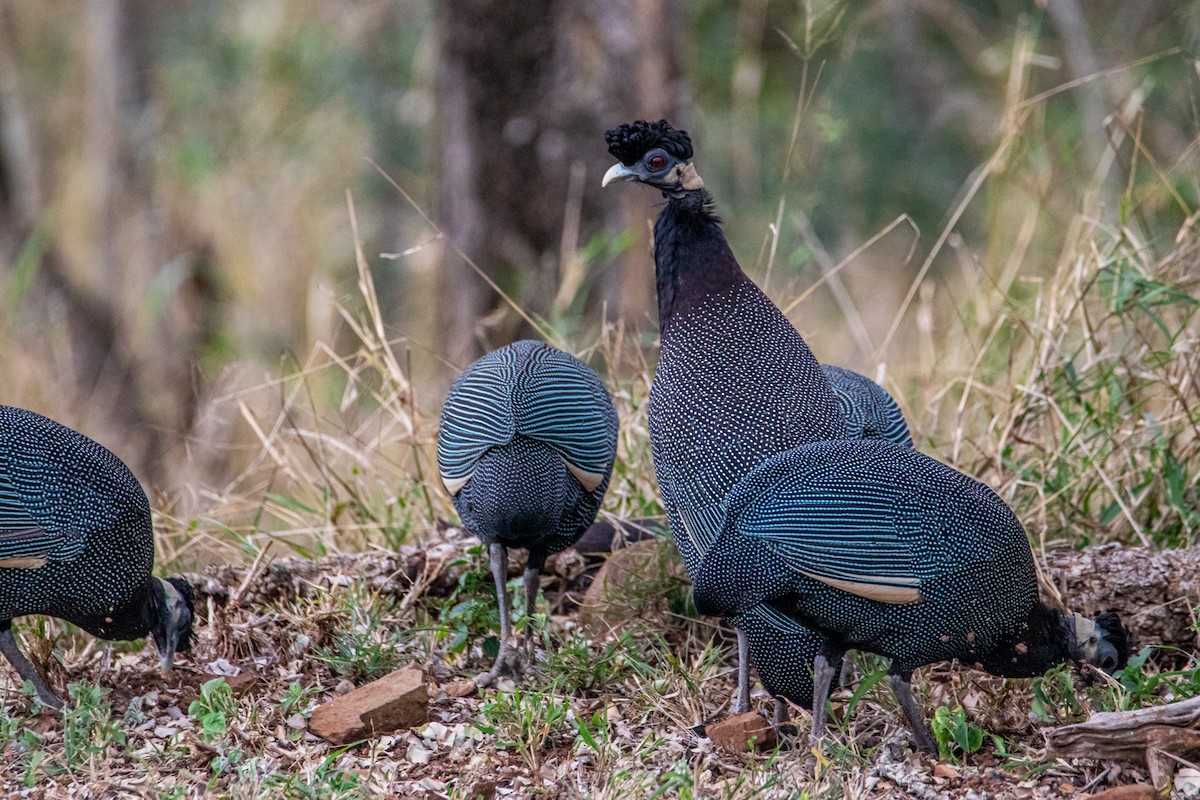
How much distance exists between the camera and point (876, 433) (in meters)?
4.37

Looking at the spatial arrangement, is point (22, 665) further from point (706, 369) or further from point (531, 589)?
point (706, 369)

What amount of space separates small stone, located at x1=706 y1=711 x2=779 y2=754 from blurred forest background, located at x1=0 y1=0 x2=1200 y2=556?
1543 millimetres

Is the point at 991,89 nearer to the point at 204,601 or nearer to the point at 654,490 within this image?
the point at 654,490

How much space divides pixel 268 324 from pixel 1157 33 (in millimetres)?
6681

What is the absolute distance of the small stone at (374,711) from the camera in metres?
3.68

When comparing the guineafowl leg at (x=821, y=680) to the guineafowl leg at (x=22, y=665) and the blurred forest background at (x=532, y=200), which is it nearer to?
the blurred forest background at (x=532, y=200)

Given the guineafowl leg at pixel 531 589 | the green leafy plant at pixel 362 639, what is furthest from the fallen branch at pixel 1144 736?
the green leafy plant at pixel 362 639

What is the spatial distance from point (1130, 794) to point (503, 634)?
1801 millimetres

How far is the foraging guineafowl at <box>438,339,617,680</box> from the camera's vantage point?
4090 millimetres

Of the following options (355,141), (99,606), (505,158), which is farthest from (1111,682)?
(355,141)

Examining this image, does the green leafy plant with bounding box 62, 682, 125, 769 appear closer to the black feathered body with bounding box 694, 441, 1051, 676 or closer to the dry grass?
the dry grass

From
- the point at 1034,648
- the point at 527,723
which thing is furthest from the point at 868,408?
the point at 527,723

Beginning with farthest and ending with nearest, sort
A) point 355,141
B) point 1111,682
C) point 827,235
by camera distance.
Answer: point 355,141 < point 827,235 < point 1111,682

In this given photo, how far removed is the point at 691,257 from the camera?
13.0 feet
